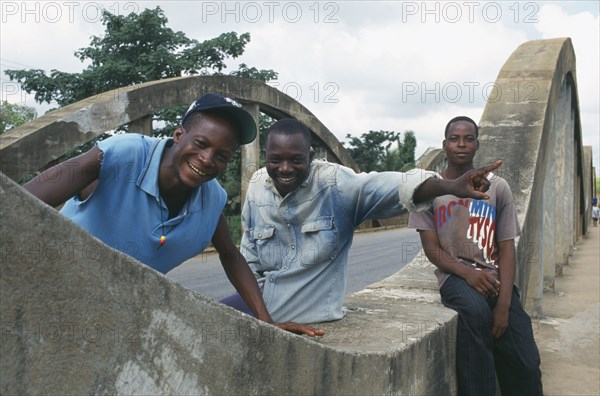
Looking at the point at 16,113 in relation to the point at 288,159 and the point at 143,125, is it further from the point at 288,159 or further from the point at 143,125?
the point at 288,159

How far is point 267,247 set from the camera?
2.44m

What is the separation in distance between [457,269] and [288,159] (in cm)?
92

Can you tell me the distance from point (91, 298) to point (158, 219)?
0.76 m

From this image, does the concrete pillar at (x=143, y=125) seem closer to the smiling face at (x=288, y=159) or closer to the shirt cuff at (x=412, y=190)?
the smiling face at (x=288, y=159)

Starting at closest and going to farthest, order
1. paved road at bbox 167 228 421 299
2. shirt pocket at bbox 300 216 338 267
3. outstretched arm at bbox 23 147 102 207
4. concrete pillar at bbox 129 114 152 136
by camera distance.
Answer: outstretched arm at bbox 23 147 102 207
shirt pocket at bbox 300 216 338 267
concrete pillar at bbox 129 114 152 136
paved road at bbox 167 228 421 299

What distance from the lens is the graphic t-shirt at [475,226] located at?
2.68 metres

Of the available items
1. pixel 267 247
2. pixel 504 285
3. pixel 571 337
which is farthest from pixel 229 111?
pixel 571 337

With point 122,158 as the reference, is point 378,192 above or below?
below

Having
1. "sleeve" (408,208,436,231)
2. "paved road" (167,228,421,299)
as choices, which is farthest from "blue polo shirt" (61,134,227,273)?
"paved road" (167,228,421,299)

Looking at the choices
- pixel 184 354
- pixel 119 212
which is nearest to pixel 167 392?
pixel 184 354

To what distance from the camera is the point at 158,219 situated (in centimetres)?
176

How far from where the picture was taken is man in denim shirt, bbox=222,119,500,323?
2180 mm

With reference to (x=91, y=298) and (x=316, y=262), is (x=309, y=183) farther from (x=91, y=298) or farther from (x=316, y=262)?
(x=91, y=298)

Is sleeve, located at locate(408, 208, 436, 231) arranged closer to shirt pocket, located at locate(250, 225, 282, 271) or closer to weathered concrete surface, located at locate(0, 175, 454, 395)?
shirt pocket, located at locate(250, 225, 282, 271)
